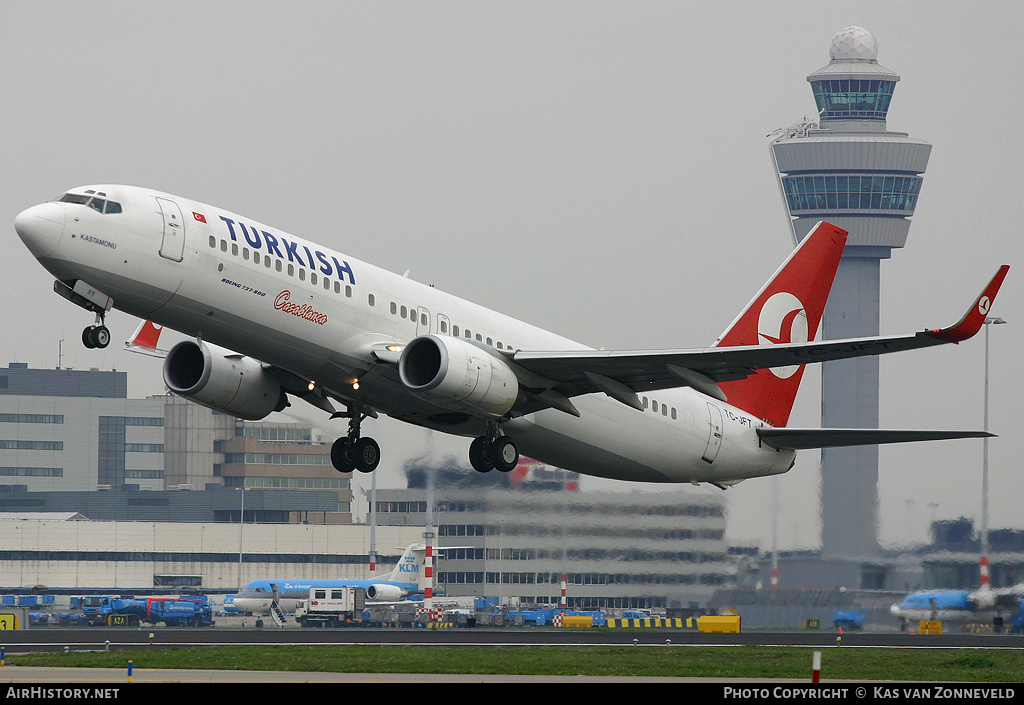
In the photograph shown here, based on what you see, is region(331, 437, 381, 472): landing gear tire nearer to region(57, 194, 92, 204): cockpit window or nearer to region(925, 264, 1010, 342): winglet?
region(57, 194, 92, 204): cockpit window

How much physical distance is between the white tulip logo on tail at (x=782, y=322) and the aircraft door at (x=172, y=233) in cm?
1927

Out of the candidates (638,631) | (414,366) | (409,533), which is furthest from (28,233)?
(409,533)

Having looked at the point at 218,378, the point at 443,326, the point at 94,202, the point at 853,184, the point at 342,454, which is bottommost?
the point at 342,454

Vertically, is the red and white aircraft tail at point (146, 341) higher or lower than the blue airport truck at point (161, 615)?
higher

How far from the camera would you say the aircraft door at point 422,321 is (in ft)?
106

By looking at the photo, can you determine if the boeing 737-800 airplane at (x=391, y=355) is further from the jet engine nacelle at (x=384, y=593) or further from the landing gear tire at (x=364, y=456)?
the jet engine nacelle at (x=384, y=593)

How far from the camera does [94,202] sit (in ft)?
92.0

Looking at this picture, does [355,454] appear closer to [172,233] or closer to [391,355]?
[391,355]

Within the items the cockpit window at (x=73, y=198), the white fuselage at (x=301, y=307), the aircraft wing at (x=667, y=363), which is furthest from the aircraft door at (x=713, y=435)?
the cockpit window at (x=73, y=198)

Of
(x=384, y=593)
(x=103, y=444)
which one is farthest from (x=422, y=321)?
(x=103, y=444)

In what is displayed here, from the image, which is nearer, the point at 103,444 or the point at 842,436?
the point at 842,436

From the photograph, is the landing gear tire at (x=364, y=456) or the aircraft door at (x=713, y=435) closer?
the landing gear tire at (x=364, y=456)

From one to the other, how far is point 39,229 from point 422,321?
915 cm

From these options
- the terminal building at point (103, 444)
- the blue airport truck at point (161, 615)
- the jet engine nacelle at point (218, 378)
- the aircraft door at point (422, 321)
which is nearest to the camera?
the aircraft door at point (422, 321)
